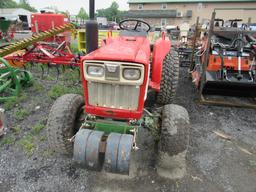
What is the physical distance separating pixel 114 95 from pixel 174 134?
0.79 metres

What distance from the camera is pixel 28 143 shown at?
10.5 feet

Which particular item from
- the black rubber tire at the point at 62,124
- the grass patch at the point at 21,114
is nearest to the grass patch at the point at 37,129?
the grass patch at the point at 21,114

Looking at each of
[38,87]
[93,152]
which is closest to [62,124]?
[93,152]

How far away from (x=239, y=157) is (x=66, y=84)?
4.23 m

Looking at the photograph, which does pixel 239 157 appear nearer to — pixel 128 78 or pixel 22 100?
pixel 128 78

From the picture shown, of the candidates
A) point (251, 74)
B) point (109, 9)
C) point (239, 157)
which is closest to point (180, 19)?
point (251, 74)

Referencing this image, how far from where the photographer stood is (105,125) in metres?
2.48

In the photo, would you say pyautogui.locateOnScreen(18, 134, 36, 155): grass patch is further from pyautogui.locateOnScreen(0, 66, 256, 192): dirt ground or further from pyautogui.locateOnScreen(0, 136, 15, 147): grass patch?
pyautogui.locateOnScreen(0, 136, 15, 147): grass patch

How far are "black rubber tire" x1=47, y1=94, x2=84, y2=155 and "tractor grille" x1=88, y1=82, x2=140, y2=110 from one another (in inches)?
16.2

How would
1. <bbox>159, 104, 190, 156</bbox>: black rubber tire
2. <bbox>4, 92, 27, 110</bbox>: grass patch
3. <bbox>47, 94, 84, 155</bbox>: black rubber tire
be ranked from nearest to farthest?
<bbox>159, 104, 190, 156</bbox>: black rubber tire < <bbox>47, 94, 84, 155</bbox>: black rubber tire < <bbox>4, 92, 27, 110</bbox>: grass patch

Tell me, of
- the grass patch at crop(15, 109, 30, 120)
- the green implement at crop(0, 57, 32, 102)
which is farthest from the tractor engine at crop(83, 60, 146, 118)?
the green implement at crop(0, 57, 32, 102)

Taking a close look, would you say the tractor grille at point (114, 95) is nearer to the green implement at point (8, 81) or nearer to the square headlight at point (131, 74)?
the square headlight at point (131, 74)

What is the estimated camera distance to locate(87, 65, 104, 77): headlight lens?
2213 mm

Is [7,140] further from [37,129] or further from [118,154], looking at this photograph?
[118,154]
